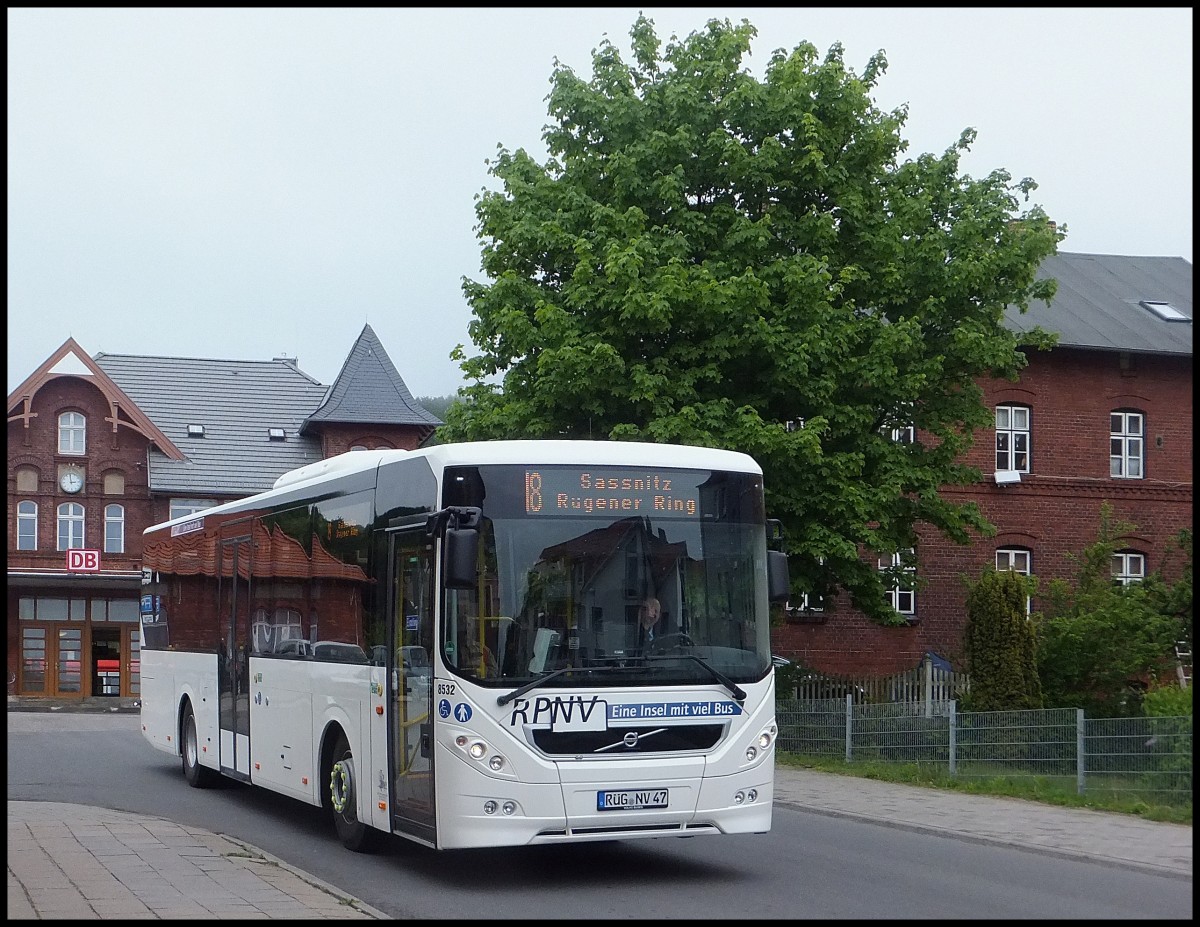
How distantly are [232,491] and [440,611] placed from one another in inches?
1783

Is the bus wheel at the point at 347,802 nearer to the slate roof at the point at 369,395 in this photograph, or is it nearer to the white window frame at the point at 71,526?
the white window frame at the point at 71,526

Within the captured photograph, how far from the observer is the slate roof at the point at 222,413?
179 feet

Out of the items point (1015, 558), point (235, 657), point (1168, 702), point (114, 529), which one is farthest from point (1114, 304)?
point (114, 529)

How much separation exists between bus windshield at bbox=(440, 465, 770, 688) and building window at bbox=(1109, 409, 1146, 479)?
2753 cm

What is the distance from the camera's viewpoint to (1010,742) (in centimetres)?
1720

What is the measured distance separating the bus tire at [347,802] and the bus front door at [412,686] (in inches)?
41.5

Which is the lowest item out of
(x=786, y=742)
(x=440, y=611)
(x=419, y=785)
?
(x=786, y=742)

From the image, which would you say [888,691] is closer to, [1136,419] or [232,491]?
[1136,419]

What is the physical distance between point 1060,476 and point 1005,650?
13.0 m

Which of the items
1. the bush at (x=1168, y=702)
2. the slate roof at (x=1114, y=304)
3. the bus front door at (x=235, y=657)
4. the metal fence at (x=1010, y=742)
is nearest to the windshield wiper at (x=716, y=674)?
the metal fence at (x=1010, y=742)

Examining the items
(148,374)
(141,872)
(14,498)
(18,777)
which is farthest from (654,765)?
(148,374)

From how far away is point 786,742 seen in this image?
22.6m

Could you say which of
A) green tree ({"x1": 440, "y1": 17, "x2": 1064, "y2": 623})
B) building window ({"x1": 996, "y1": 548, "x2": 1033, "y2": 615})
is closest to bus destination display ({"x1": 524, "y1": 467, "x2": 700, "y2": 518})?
green tree ({"x1": 440, "y1": 17, "x2": 1064, "y2": 623})

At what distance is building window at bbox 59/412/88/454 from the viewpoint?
53.0 metres
